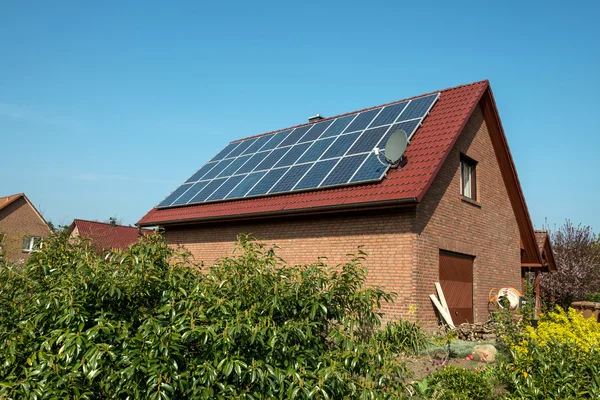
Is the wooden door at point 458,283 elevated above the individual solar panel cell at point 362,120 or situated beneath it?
situated beneath

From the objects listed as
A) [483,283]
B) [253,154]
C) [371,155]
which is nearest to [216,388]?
[371,155]

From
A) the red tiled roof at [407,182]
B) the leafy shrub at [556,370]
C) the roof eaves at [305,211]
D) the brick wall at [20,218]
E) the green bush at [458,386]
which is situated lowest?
the green bush at [458,386]

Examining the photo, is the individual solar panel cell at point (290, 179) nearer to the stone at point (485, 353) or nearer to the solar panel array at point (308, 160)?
the solar panel array at point (308, 160)

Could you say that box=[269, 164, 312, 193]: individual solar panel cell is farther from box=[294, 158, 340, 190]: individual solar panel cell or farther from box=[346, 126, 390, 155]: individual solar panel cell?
box=[346, 126, 390, 155]: individual solar panel cell

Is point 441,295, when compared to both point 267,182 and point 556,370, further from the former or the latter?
point 267,182

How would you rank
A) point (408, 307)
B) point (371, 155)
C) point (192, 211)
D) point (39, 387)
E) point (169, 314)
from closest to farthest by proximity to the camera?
point (39, 387) → point (169, 314) → point (408, 307) → point (371, 155) → point (192, 211)

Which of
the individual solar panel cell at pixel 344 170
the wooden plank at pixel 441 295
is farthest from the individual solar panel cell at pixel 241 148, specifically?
the wooden plank at pixel 441 295

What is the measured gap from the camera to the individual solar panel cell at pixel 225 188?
637 inches

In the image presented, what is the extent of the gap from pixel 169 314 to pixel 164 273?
69 centimetres

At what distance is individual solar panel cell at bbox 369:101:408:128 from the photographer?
48.7 ft

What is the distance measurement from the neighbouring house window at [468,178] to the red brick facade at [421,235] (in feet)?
0.59

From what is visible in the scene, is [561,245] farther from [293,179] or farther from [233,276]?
[233,276]

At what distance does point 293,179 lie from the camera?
47.2 ft

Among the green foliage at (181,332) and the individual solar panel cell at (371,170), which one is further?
the individual solar panel cell at (371,170)
